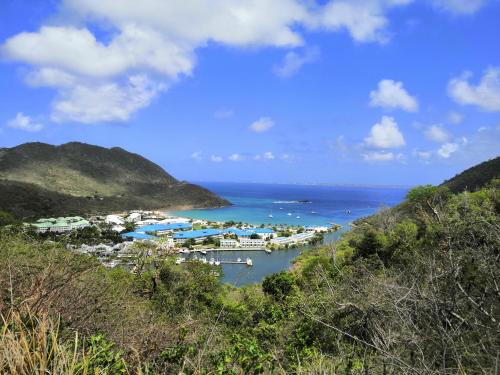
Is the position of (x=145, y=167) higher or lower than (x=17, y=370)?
higher

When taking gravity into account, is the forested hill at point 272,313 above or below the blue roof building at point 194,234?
above

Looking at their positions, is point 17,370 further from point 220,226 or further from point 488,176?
point 220,226

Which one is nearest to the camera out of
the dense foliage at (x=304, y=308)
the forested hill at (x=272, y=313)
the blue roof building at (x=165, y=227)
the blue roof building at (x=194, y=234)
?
the forested hill at (x=272, y=313)

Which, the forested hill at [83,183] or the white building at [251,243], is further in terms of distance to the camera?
the forested hill at [83,183]

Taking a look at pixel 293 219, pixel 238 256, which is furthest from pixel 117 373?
pixel 293 219

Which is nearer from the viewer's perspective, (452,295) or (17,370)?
(17,370)

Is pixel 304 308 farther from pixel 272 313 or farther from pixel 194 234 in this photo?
pixel 194 234

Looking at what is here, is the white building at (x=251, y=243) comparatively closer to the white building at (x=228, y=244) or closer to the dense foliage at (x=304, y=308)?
the white building at (x=228, y=244)

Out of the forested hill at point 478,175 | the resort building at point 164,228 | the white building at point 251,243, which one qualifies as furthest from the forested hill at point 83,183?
the forested hill at point 478,175

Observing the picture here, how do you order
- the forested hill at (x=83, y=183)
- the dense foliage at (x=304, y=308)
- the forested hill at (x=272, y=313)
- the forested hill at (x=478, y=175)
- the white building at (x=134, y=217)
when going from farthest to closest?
the white building at (x=134, y=217), the forested hill at (x=83, y=183), the forested hill at (x=478, y=175), the dense foliage at (x=304, y=308), the forested hill at (x=272, y=313)
